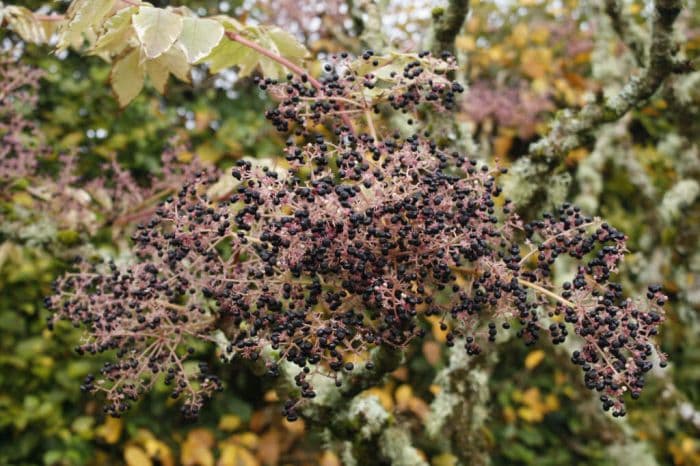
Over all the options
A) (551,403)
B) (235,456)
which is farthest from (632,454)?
(235,456)

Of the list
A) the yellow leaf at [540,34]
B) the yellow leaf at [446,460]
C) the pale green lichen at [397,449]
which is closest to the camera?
the pale green lichen at [397,449]

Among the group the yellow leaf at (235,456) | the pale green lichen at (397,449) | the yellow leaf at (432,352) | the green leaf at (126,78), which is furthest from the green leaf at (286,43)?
the yellow leaf at (235,456)

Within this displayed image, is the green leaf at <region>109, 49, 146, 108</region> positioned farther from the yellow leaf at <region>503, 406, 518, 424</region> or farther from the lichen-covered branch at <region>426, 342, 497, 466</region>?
the yellow leaf at <region>503, 406, 518, 424</region>

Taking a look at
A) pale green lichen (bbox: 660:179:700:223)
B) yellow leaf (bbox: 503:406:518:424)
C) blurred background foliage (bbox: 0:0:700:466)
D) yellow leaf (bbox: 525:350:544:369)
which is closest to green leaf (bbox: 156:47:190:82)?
blurred background foliage (bbox: 0:0:700:466)

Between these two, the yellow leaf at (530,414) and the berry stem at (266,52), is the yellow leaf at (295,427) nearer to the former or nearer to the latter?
the yellow leaf at (530,414)

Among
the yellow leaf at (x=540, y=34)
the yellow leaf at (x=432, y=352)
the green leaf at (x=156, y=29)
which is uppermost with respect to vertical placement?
the green leaf at (x=156, y=29)

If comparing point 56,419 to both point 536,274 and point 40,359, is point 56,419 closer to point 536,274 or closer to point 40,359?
point 40,359

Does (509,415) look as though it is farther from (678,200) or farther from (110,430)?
(110,430)
